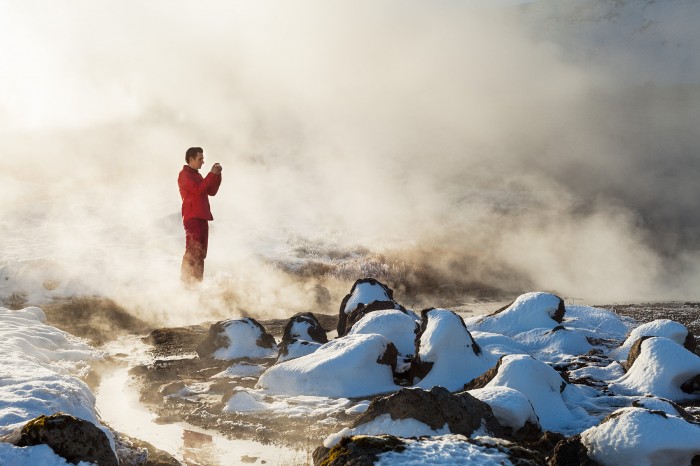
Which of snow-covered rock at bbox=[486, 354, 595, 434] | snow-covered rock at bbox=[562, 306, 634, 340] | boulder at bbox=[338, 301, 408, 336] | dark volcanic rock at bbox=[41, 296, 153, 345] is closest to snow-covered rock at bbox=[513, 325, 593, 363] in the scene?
snow-covered rock at bbox=[562, 306, 634, 340]

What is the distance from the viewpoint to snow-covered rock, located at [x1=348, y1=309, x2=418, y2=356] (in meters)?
10.2

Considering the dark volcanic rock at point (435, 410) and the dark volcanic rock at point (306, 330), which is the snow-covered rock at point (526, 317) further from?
the dark volcanic rock at point (435, 410)

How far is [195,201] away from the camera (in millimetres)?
9680

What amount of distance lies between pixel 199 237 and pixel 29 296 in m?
8.31

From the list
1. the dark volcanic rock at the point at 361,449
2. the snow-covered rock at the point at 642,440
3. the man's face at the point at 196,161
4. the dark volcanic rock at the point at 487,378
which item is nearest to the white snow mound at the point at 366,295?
the man's face at the point at 196,161

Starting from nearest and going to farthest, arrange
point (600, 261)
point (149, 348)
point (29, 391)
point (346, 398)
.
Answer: point (29, 391) < point (346, 398) < point (149, 348) < point (600, 261)

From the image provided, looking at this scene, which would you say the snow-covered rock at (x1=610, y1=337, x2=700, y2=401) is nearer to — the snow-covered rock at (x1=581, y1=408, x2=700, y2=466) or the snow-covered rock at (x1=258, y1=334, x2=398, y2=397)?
the snow-covered rock at (x1=258, y1=334, x2=398, y2=397)

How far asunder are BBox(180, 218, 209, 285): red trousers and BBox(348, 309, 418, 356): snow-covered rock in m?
2.67

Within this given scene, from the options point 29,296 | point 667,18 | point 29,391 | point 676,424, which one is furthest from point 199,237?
point 667,18

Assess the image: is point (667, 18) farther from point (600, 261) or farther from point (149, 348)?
point (149, 348)

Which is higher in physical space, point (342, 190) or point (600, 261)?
point (342, 190)

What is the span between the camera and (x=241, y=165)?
4369 centimetres

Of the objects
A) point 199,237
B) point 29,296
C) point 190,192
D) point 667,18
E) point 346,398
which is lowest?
point 346,398

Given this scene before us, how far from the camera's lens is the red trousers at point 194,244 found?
9.91 meters
